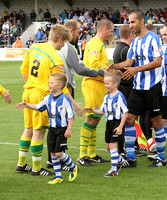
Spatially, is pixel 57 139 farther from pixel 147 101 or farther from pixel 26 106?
pixel 147 101

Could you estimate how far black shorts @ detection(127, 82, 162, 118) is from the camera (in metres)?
6.38

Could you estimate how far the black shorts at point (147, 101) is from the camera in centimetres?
638

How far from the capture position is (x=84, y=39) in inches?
1373

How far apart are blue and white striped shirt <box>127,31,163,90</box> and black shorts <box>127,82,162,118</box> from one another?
7 centimetres

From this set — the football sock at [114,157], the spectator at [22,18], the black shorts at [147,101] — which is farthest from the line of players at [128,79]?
the spectator at [22,18]

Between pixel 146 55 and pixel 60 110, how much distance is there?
1.58 metres

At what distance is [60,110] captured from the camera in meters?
5.62

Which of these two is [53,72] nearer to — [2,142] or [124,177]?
[124,177]

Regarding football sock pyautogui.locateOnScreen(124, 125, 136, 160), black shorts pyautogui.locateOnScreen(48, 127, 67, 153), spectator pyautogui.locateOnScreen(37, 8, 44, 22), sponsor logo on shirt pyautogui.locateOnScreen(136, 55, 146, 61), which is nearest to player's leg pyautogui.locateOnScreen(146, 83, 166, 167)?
football sock pyautogui.locateOnScreen(124, 125, 136, 160)

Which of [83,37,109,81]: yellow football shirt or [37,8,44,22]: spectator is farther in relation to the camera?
[37,8,44,22]: spectator

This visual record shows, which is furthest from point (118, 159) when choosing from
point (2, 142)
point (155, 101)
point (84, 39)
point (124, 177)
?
point (84, 39)

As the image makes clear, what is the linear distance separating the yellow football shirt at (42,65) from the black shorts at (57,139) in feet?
1.95

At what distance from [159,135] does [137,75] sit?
945 millimetres

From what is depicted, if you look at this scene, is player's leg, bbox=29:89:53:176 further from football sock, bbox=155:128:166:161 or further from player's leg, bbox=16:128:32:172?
football sock, bbox=155:128:166:161
